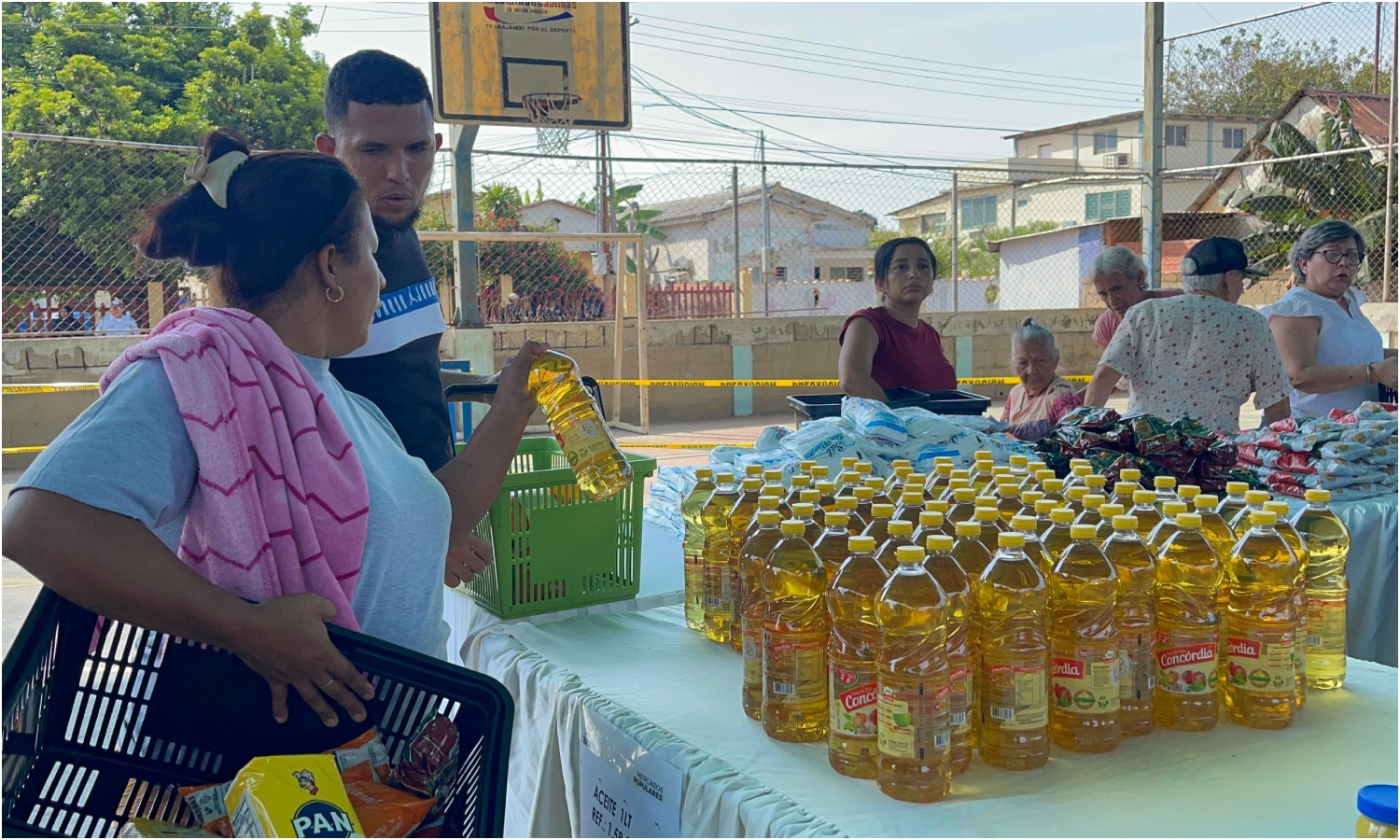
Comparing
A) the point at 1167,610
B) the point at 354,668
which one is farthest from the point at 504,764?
the point at 1167,610

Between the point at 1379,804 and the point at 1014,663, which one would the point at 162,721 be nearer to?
the point at 1014,663

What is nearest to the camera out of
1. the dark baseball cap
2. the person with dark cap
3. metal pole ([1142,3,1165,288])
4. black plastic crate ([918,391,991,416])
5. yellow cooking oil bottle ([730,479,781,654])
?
yellow cooking oil bottle ([730,479,781,654])

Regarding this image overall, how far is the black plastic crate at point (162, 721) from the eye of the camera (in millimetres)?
1402

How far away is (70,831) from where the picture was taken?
55.2 inches

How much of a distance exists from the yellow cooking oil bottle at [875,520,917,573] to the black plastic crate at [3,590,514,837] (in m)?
0.60

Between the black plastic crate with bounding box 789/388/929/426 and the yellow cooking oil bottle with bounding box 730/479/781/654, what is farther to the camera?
the black plastic crate with bounding box 789/388/929/426

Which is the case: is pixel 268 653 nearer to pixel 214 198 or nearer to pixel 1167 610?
pixel 214 198

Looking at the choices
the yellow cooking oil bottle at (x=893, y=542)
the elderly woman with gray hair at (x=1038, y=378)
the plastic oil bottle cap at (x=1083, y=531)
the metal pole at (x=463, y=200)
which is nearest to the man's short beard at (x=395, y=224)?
the yellow cooking oil bottle at (x=893, y=542)

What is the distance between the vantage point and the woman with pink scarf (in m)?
1.31

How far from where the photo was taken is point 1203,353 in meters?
4.15

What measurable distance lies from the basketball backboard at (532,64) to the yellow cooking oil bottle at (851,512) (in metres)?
7.22

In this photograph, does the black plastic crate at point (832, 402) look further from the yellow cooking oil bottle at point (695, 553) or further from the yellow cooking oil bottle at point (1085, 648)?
the yellow cooking oil bottle at point (1085, 648)

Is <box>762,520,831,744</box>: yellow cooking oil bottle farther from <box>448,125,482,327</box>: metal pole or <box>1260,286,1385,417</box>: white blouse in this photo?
<box>448,125,482,327</box>: metal pole

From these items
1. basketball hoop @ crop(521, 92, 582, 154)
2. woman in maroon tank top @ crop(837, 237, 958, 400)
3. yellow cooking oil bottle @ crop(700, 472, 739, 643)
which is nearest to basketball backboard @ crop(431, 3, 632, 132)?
basketball hoop @ crop(521, 92, 582, 154)
